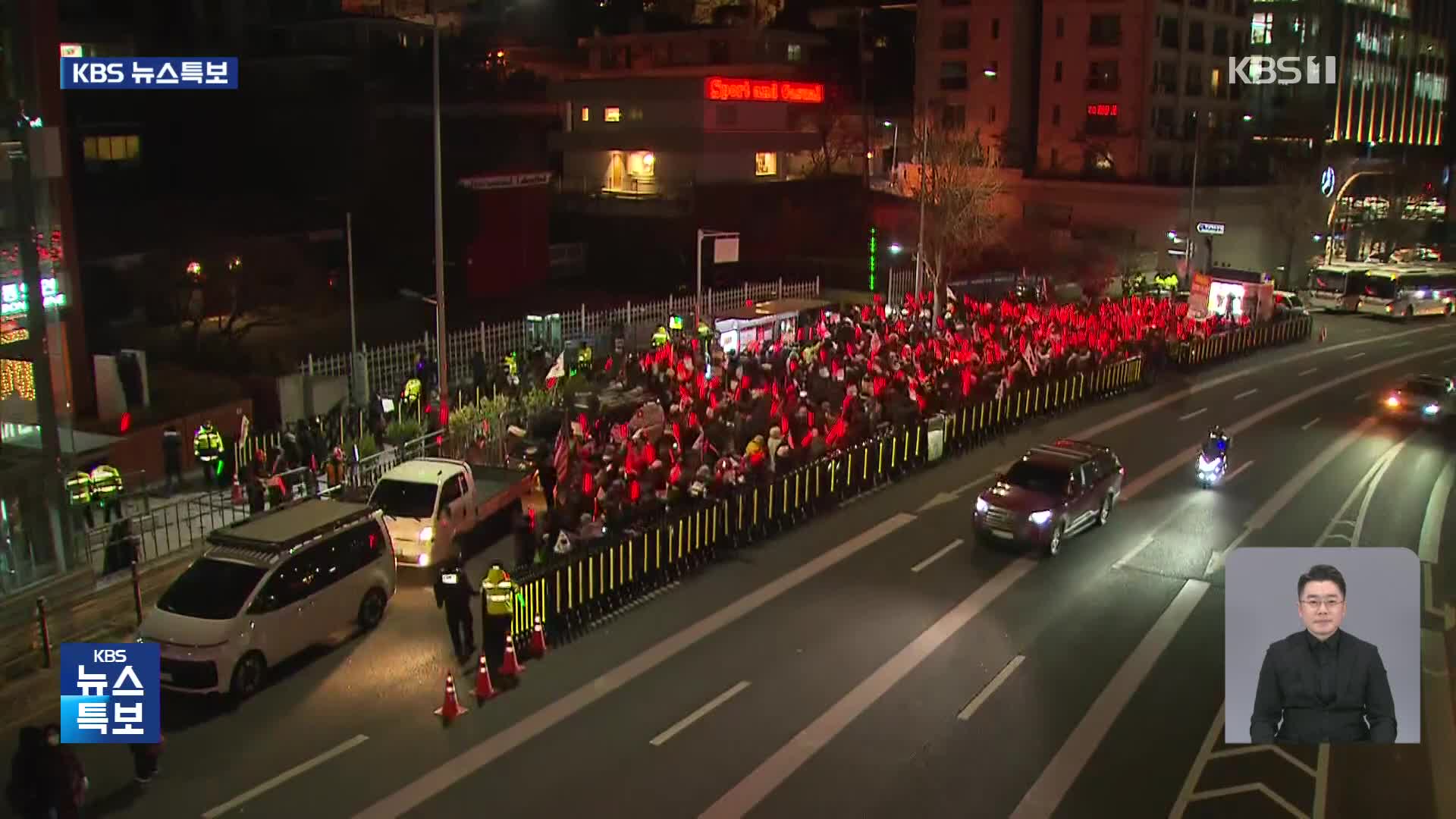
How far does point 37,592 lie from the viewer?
14930mm

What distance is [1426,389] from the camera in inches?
1257

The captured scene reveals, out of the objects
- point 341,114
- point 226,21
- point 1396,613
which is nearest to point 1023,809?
point 1396,613

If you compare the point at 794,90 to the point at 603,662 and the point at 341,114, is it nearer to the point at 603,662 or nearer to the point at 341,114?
the point at 341,114

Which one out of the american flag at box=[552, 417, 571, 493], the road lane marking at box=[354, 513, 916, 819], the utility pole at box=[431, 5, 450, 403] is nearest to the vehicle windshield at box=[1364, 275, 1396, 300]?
the road lane marking at box=[354, 513, 916, 819]

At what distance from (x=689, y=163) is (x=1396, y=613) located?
5332 centimetres

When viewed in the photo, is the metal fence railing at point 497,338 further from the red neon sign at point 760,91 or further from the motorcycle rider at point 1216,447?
the red neon sign at point 760,91

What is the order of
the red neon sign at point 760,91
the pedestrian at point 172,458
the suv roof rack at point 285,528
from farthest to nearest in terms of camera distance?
the red neon sign at point 760,91 → the pedestrian at point 172,458 → the suv roof rack at point 285,528

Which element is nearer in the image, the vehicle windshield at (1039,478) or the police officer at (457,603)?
the police officer at (457,603)

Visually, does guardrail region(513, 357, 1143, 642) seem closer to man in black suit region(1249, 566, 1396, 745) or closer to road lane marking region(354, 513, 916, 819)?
road lane marking region(354, 513, 916, 819)

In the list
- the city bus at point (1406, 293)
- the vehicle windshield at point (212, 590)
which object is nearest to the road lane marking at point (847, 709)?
the vehicle windshield at point (212, 590)

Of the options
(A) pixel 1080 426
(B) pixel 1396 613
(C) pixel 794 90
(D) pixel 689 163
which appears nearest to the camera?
(B) pixel 1396 613

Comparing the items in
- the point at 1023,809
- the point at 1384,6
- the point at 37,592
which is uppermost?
the point at 1384,6

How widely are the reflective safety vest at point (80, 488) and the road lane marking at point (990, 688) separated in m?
13.0

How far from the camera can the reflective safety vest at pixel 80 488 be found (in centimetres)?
1780
